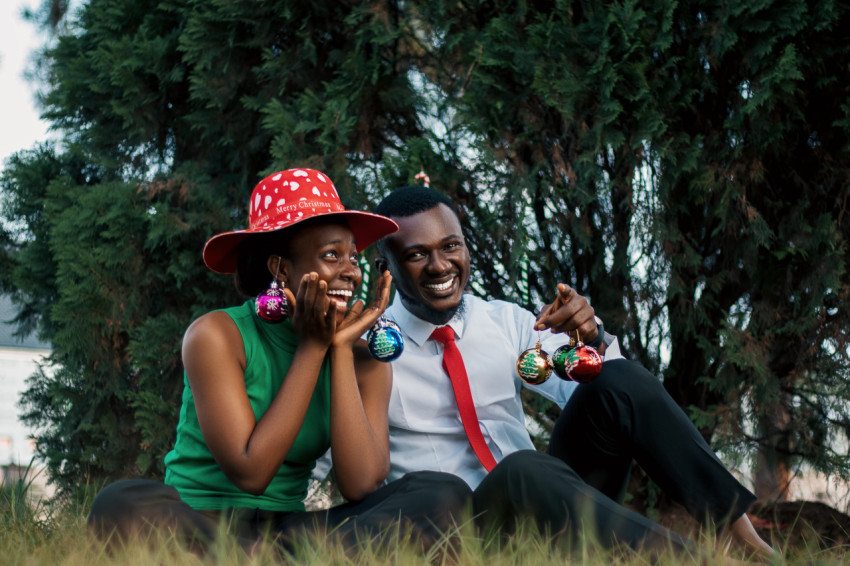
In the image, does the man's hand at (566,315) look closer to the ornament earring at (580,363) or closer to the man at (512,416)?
the man at (512,416)

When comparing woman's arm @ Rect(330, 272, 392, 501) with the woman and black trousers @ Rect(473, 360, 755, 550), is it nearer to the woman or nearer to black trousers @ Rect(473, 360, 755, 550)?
the woman

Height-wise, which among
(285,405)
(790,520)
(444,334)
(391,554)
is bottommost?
(790,520)

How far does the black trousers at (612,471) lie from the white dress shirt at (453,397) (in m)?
0.27

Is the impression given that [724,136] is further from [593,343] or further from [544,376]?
[544,376]

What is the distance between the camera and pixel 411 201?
350cm

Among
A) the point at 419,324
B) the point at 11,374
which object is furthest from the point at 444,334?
the point at 11,374

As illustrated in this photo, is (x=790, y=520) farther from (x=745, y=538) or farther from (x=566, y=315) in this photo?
(x=566, y=315)

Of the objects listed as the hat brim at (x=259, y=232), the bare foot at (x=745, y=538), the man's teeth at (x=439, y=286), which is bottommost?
the bare foot at (x=745, y=538)

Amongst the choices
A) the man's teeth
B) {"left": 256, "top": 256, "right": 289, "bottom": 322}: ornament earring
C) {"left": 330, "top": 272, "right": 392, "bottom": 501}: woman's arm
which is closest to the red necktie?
the man's teeth

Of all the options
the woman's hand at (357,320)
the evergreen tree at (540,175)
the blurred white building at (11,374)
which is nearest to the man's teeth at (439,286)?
the woman's hand at (357,320)

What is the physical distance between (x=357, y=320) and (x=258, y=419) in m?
0.49

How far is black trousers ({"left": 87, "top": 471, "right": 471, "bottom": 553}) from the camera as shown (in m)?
2.38

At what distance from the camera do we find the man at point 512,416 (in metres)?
2.39

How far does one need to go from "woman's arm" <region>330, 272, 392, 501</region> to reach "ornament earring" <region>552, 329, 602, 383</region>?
679 mm
